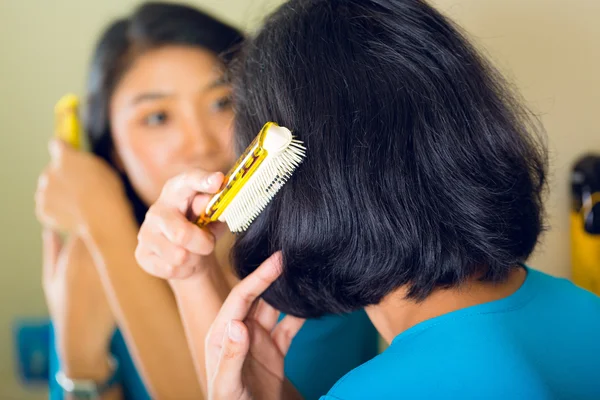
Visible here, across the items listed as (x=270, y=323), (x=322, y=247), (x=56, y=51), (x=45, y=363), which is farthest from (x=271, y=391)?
(x=56, y=51)

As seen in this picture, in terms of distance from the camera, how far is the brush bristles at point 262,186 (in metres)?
0.41

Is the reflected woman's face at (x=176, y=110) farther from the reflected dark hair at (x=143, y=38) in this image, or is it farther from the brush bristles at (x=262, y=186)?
the brush bristles at (x=262, y=186)

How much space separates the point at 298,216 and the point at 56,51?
645 millimetres

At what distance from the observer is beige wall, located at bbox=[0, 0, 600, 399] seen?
70 centimetres

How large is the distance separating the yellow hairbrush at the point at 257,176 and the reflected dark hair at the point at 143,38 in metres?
0.43

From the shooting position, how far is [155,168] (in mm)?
834

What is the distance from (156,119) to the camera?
80cm

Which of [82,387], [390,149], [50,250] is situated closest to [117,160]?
[50,250]

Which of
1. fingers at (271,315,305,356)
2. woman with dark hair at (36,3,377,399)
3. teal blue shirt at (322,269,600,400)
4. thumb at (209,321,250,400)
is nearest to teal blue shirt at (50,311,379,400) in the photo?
woman with dark hair at (36,3,377,399)

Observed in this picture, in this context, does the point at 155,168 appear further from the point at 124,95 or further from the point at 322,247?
the point at 322,247

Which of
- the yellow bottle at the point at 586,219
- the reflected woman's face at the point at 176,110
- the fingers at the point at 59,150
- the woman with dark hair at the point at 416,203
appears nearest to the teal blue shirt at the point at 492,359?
the woman with dark hair at the point at 416,203

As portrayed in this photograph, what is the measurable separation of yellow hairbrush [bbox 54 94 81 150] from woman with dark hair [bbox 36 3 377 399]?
→ 2 centimetres

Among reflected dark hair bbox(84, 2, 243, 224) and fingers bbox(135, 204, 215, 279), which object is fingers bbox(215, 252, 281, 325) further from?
reflected dark hair bbox(84, 2, 243, 224)

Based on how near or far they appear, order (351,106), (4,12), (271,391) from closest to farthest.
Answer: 1. (351,106)
2. (271,391)
3. (4,12)
